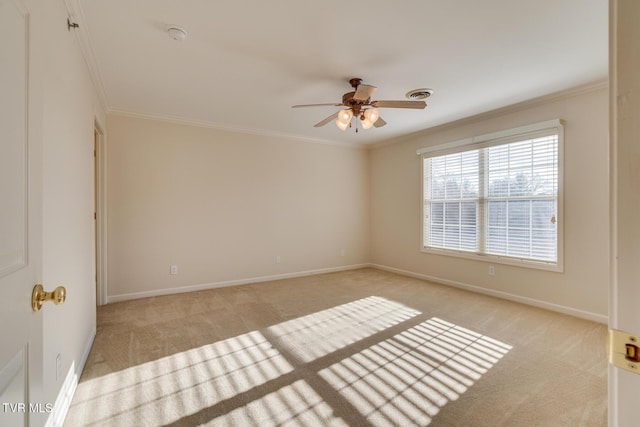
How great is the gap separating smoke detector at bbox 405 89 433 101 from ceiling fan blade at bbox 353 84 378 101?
2.76 ft

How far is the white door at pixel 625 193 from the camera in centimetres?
57

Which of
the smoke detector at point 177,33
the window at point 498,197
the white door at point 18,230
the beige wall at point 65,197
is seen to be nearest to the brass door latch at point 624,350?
the white door at point 18,230

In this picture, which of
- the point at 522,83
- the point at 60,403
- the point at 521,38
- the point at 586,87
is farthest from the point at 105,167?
Result: the point at 586,87

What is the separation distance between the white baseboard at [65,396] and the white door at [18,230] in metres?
1.10

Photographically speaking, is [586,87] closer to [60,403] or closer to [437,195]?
[437,195]

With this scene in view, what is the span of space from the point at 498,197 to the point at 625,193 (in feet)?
12.8

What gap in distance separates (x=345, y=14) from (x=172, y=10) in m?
1.18

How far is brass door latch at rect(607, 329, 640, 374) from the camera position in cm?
56

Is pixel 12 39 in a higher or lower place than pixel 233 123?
lower

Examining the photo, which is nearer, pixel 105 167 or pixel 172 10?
pixel 172 10

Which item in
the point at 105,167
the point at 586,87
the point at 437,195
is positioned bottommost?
the point at 437,195

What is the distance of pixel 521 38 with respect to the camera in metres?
2.29

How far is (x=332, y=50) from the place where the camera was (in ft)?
8.05

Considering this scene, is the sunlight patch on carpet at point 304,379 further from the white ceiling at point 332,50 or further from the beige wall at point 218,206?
the white ceiling at point 332,50
